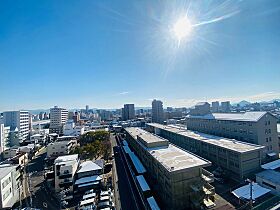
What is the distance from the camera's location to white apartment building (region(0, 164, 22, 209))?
1629 centimetres

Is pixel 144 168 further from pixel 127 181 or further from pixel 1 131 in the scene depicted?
pixel 1 131

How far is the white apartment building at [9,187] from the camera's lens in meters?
16.3

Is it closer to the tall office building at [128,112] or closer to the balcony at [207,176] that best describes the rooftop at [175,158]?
the balcony at [207,176]

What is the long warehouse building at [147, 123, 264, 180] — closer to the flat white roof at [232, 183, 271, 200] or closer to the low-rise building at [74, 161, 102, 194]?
the flat white roof at [232, 183, 271, 200]

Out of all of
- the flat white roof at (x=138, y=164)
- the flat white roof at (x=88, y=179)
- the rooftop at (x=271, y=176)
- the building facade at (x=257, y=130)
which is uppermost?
the building facade at (x=257, y=130)

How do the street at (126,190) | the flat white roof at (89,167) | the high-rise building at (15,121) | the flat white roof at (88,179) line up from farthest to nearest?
1. the high-rise building at (15,121)
2. the flat white roof at (89,167)
3. the flat white roof at (88,179)
4. the street at (126,190)

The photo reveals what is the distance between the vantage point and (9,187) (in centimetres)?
1769

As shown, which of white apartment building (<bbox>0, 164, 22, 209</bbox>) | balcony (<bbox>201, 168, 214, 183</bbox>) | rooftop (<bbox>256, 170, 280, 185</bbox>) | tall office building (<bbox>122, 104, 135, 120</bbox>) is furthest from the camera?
tall office building (<bbox>122, 104, 135, 120</bbox>)

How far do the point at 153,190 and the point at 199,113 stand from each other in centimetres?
2488

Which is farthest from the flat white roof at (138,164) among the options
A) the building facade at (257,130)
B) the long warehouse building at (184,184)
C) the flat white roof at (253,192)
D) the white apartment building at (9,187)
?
the building facade at (257,130)

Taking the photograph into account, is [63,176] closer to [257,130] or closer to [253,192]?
[253,192]

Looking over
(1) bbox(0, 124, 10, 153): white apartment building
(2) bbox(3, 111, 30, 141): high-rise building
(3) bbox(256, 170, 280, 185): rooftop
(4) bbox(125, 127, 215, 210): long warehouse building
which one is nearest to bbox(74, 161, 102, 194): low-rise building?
(4) bbox(125, 127, 215, 210): long warehouse building

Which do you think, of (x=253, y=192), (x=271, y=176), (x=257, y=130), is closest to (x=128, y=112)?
(x=257, y=130)

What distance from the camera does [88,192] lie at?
17594mm
